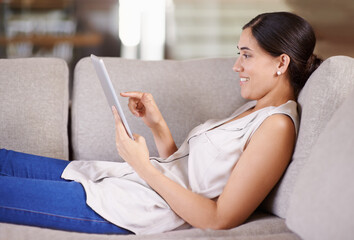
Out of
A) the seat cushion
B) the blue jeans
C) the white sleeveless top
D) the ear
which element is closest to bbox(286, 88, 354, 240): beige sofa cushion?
the seat cushion

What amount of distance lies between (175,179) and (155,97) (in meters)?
0.52

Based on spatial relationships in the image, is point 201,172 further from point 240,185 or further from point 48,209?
point 48,209

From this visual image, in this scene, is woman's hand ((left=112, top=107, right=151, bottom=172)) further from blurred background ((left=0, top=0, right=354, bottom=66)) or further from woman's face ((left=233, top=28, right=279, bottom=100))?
blurred background ((left=0, top=0, right=354, bottom=66))

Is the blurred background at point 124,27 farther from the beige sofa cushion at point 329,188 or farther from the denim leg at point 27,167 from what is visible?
the beige sofa cushion at point 329,188

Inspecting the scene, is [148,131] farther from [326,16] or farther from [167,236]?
[326,16]

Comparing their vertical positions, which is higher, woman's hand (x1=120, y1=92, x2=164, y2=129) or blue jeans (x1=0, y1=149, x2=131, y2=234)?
woman's hand (x1=120, y1=92, x2=164, y2=129)

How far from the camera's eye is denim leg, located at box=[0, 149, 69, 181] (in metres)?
1.43

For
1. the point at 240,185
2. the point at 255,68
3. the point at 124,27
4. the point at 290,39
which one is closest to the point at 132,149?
the point at 240,185

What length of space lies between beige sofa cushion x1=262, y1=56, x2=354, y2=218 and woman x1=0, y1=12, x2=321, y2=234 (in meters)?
0.03

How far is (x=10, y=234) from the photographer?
1078mm

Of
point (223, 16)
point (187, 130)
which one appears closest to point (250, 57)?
point (187, 130)

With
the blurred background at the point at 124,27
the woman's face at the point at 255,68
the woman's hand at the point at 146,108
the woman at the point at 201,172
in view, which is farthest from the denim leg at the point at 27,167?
the blurred background at the point at 124,27

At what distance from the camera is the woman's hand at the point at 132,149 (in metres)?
1.17

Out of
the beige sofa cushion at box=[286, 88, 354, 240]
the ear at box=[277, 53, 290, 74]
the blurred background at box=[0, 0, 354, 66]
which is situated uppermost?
the ear at box=[277, 53, 290, 74]
